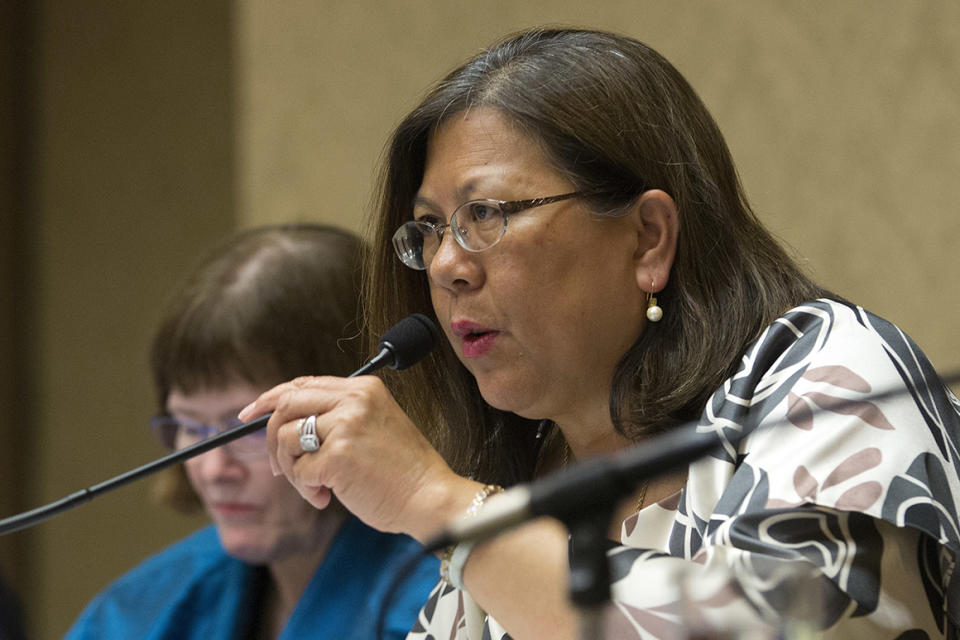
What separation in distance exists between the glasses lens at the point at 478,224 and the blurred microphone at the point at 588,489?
0.71 meters

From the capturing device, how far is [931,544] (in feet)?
3.57

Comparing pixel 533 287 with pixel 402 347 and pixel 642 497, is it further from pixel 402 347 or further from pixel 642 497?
pixel 642 497

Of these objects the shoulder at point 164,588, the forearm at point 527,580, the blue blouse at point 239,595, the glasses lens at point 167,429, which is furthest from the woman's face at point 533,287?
the shoulder at point 164,588

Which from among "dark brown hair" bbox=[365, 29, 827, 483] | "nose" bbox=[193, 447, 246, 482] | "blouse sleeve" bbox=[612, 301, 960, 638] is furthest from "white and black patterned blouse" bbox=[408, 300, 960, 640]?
"nose" bbox=[193, 447, 246, 482]

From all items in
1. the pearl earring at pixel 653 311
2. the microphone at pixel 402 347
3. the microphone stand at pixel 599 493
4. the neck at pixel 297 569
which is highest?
the microphone stand at pixel 599 493

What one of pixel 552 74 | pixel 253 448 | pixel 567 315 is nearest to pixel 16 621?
pixel 253 448

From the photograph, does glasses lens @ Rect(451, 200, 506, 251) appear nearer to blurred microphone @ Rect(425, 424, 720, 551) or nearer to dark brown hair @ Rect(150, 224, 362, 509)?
dark brown hair @ Rect(150, 224, 362, 509)

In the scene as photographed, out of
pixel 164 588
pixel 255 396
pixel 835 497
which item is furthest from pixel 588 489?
pixel 164 588

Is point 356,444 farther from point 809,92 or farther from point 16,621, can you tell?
point 809,92

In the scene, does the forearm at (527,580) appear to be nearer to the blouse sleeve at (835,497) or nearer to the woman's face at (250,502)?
the blouse sleeve at (835,497)

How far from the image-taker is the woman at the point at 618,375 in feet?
3.50

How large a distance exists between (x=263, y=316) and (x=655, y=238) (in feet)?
2.65

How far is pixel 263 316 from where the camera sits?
79.0 inches

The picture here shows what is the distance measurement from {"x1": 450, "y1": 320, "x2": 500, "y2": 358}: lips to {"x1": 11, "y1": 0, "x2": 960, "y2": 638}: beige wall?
0.64 metres
